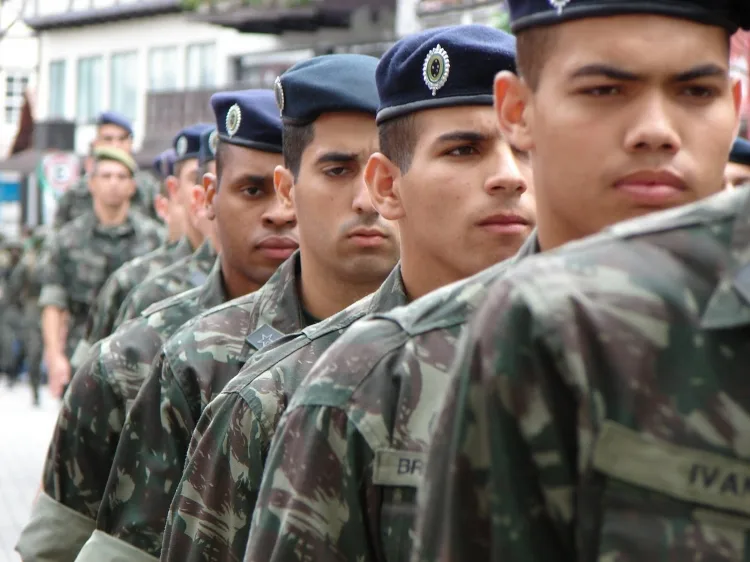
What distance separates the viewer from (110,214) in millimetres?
13234

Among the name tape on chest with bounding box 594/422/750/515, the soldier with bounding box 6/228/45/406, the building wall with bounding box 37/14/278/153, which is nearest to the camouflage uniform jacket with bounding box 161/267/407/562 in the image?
the name tape on chest with bounding box 594/422/750/515

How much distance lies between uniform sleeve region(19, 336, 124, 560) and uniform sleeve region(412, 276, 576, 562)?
12.7 ft

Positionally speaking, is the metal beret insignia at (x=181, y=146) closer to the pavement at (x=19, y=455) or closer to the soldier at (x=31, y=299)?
the pavement at (x=19, y=455)

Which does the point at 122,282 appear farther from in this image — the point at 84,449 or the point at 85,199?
the point at 85,199

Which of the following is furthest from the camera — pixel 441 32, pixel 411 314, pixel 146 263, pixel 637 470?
pixel 146 263

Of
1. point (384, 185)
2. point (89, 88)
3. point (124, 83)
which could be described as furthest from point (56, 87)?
point (384, 185)

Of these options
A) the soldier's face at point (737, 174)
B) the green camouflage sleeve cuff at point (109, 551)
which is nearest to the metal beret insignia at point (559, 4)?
the green camouflage sleeve cuff at point (109, 551)

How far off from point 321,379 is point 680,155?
0.85 meters

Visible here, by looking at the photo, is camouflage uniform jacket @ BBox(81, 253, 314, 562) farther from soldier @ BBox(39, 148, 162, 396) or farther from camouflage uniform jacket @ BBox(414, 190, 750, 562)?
soldier @ BBox(39, 148, 162, 396)

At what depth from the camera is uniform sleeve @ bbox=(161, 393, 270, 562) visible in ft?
12.9

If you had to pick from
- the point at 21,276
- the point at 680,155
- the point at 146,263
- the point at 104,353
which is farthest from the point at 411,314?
the point at 21,276

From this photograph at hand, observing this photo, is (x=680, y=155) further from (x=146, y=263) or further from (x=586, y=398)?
(x=146, y=263)

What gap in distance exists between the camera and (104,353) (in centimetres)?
599

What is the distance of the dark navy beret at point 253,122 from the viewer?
6.04 m
